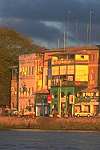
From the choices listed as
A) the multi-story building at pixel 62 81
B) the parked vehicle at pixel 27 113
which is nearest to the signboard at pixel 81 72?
the multi-story building at pixel 62 81

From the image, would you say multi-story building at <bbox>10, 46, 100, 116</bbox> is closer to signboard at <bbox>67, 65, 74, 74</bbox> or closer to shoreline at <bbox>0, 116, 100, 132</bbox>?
signboard at <bbox>67, 65, 74, 74</bbox>

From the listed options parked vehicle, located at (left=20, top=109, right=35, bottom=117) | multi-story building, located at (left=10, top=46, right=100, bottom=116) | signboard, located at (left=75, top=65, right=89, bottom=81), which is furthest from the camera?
multi-story building, located at (left=10, top=46, right=100, bottom=116)

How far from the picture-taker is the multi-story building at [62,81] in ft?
575

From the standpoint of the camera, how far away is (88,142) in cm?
10600

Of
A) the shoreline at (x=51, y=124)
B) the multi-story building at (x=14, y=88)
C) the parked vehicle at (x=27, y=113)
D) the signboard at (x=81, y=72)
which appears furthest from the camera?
the multi-story building at (x=14, y=88)

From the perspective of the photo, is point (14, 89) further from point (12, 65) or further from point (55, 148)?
point (55, 148)

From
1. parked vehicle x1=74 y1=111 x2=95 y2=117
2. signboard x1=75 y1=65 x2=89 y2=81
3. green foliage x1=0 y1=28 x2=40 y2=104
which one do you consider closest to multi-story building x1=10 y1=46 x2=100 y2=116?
signboard x1=75 y1=65 x2=89 y2=81

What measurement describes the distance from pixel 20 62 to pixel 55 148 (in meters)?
99.2

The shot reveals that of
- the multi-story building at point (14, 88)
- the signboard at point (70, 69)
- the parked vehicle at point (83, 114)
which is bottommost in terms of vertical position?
the parked vehicle at point (83, 114)

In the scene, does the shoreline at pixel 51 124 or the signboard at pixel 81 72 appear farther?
the signboard at pixel 81 72

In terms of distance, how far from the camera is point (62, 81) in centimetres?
17950

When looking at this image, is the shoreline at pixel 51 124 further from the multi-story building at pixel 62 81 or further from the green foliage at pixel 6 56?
the green foliage at pixel 6 56

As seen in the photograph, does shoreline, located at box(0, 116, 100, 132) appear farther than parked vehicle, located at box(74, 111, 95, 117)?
No

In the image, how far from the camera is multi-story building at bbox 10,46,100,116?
175 m
